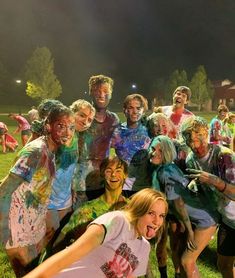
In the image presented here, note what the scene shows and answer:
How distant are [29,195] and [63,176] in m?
0.78

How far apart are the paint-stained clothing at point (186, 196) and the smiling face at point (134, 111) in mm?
836

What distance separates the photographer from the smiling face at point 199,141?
3641 mm

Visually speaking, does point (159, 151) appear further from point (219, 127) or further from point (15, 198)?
point (219, 127)

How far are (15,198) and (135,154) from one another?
1.87 m

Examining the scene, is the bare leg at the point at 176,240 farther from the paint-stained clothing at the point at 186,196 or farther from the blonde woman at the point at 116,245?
the blonde woman at the point at 116,245

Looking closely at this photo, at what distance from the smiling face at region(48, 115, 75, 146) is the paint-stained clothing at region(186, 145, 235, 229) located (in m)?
1.40

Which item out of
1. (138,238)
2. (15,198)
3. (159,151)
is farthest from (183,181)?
(15,198)

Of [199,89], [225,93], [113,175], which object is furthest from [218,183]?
[225,93]

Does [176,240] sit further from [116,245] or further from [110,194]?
[116,245]

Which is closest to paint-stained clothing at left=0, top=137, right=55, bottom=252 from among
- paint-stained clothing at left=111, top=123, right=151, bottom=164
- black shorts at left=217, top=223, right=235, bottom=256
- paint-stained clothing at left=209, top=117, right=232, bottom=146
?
paint-stained clothing at left=111, top=123, right=151, bottom=164

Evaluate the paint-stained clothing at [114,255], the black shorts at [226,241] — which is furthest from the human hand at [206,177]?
the paint-stained clothing at [114,255]

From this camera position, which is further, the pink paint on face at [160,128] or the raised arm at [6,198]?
the pink paint on face at [160,128]

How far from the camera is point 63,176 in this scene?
3.86 metres

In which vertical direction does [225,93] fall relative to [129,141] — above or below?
below
